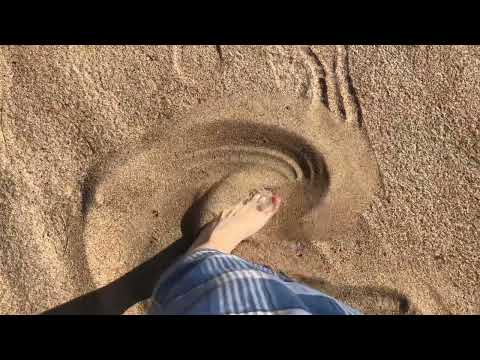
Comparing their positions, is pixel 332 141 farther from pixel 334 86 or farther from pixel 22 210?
pixel 22 210

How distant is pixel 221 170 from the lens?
1.65 m

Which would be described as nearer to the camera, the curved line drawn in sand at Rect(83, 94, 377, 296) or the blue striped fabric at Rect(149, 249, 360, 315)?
the blue striped fabric at Rect(149, 249, 360, 315)

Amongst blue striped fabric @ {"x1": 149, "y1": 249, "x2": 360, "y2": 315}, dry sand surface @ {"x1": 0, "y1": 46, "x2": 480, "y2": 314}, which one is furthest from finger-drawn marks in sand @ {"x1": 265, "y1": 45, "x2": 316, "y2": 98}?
blue striped fabric @ {"x1": 149, "y1": 249, "x2": 360, "y2": 315}

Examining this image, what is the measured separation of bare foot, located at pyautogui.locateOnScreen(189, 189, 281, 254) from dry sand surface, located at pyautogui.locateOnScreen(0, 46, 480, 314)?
5 cm

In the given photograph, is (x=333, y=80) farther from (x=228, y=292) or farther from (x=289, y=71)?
(x=228, y=292)

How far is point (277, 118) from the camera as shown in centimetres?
163

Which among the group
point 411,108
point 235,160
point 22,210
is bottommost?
point 22,210

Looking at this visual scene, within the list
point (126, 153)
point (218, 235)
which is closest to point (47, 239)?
point (126, 153)

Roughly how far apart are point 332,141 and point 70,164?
1.00 metres

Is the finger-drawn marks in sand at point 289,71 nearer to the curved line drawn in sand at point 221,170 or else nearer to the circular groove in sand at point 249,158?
the curved line drawn in sand at point 221,170

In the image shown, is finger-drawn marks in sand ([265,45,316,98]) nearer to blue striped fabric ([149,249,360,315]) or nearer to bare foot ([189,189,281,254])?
bare foot ([189,189,281,254])

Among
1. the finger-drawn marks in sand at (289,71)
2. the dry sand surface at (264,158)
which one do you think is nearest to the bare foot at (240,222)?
the dry sand surface at (264,158)

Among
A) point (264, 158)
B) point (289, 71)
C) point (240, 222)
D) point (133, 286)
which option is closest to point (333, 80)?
point (289, 71)

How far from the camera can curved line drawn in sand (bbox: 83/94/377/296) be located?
1622 mm
